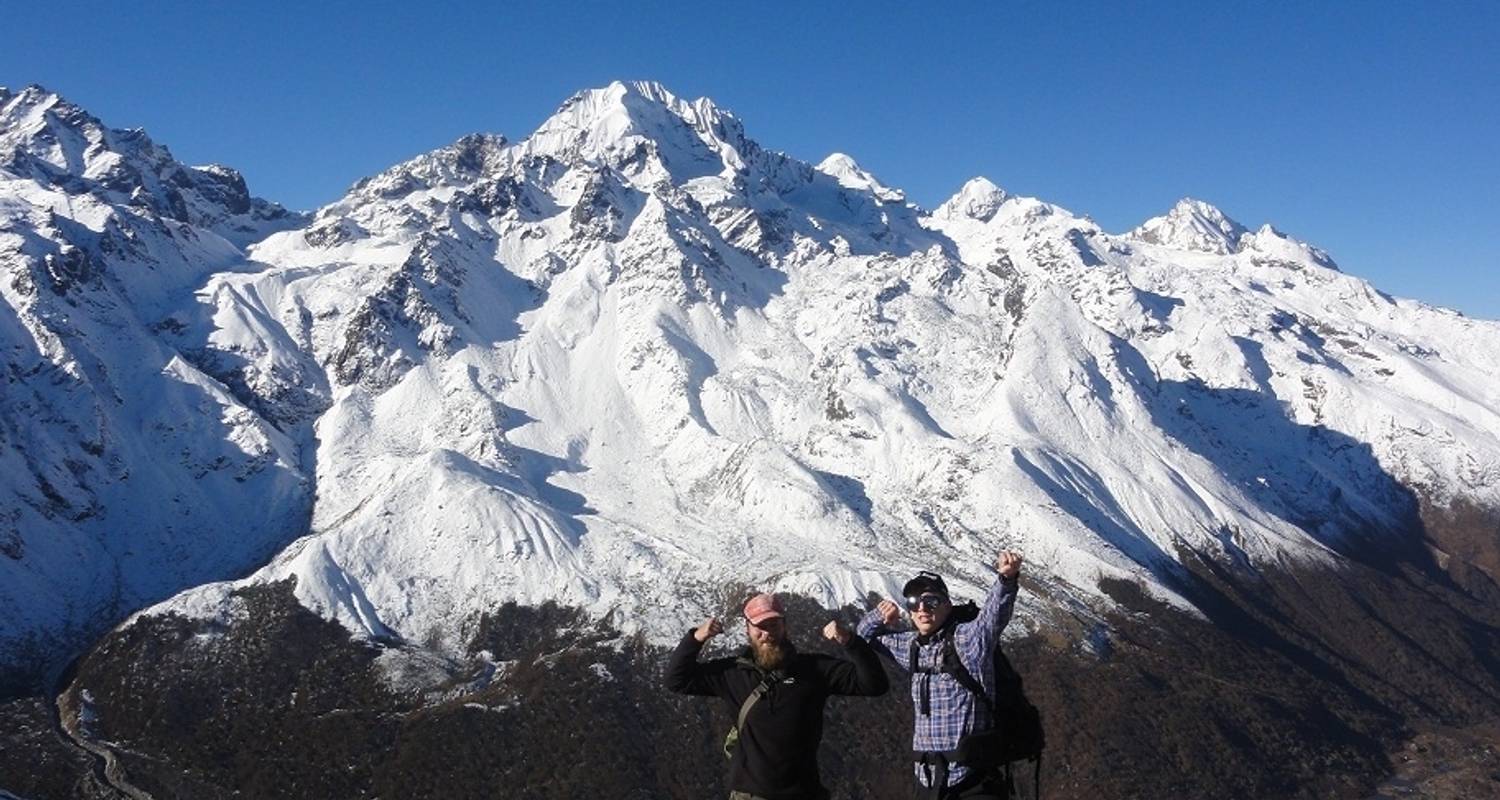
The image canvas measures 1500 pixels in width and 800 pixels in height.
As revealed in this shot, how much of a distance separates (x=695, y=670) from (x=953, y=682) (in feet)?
9.80

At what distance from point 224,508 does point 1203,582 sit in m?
175

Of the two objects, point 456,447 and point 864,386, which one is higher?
point 864,386

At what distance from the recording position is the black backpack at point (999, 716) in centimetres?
1069

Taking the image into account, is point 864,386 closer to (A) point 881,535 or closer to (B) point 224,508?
(A) point 881,535

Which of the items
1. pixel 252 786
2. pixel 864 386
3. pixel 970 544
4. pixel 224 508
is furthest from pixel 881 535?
pixel 224 508

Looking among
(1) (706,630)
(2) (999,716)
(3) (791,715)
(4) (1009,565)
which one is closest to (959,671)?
(2) (999,716)

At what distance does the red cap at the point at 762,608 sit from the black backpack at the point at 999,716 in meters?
2.05

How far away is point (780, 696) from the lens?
1034 centimetres

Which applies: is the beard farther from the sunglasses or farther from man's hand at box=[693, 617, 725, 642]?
the sunglasses

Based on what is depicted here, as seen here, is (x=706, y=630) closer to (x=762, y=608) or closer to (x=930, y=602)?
(x=762, y=608)

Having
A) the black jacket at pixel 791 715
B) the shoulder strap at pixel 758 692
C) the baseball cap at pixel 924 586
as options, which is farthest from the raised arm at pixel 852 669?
the baseball cap at pixel 924 586

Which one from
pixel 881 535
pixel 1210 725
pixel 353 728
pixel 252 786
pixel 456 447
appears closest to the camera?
pixel 252 786

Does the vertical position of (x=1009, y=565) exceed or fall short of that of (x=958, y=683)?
it exceeds it

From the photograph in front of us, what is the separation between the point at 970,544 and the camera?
16262 cm
